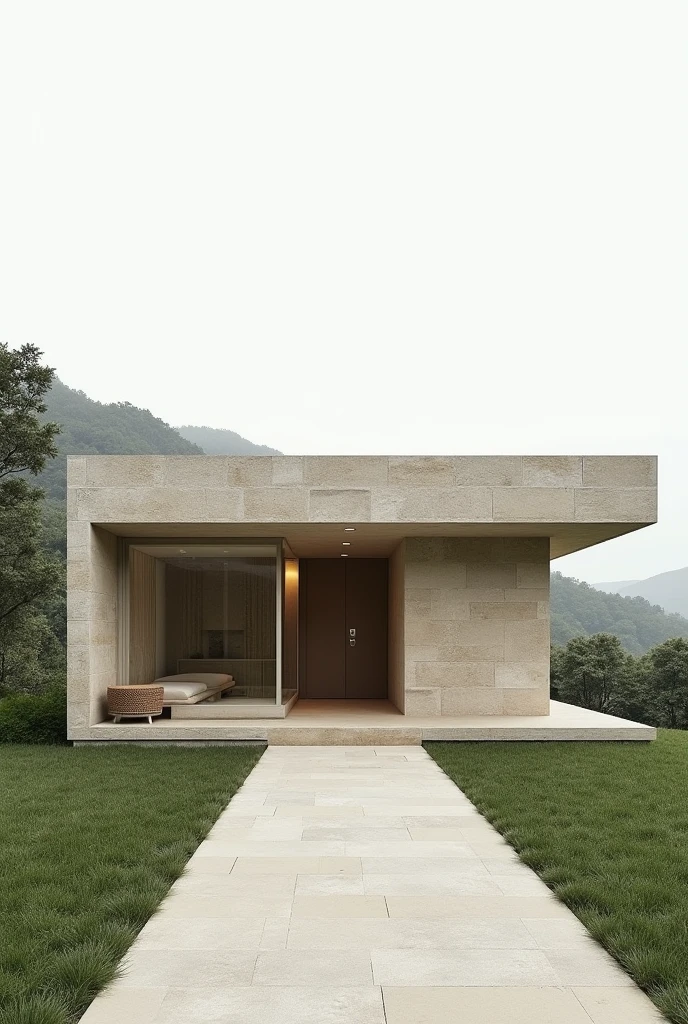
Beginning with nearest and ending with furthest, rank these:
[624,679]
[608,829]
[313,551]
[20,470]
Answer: [608,829], [313,551], [20,470], [624,679]

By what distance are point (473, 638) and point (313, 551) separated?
3.97 metres

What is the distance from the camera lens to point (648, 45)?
120ft

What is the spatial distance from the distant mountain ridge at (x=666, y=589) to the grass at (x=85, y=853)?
236ft

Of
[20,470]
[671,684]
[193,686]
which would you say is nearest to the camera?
[193,686]

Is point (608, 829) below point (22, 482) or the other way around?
below

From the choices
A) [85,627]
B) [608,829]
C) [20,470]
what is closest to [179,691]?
[85,627]

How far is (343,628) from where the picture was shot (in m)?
17.3

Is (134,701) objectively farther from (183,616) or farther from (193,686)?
(183,616)

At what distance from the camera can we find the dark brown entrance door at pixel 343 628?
17.2 metres

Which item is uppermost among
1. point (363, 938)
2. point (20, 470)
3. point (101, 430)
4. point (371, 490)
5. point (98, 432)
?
point (101, 430)

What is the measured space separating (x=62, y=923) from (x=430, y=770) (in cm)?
566

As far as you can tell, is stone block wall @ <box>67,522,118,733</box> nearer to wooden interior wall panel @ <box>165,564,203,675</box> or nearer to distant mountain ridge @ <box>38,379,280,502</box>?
wooden interior wall panel @ <box>165,564,203,675</box>

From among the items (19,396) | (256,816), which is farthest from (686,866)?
(19,396)

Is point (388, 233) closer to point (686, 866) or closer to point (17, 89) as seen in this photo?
point (17, 89)
